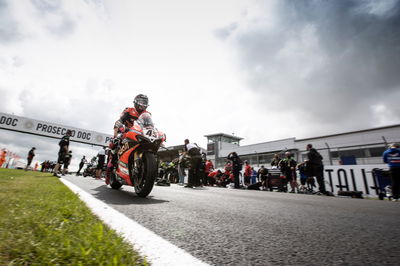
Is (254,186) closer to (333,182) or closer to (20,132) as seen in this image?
(333,182)

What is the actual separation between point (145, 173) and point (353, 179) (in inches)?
337

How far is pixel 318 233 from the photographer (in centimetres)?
148

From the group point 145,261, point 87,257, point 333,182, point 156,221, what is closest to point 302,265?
point 145,261

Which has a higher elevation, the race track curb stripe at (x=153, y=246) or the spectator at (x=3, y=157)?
the spectator at (x=3, y=157)

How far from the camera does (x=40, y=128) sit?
28859 millimetres

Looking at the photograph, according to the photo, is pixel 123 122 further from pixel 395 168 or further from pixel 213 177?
pixel 213 177

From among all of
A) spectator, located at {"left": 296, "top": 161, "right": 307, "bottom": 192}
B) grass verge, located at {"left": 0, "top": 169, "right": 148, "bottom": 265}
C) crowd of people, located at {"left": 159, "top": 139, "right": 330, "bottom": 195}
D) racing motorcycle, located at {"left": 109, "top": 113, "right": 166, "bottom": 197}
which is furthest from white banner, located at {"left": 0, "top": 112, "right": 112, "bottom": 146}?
grass verge, located at {"left": 0, "top": 169, "right": 148, "bottom": 265}

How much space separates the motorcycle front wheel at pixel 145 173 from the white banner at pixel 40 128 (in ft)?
104

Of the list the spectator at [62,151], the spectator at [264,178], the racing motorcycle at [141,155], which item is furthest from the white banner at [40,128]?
the racing motorcycle at [141,155]

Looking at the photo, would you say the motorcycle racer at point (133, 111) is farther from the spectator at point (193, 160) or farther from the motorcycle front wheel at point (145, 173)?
the spectator at point (193, 160)

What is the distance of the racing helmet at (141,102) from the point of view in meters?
4.43

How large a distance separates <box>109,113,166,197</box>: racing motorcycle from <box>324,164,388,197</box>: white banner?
27.0 feet

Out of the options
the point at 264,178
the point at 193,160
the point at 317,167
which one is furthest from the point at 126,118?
the point at 264,178

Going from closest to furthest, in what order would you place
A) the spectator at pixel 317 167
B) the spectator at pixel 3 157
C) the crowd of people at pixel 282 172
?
the spectator at pixel 317 167 < the crowd of people at pixel 282 172 < the spectator at pixel 3 157
